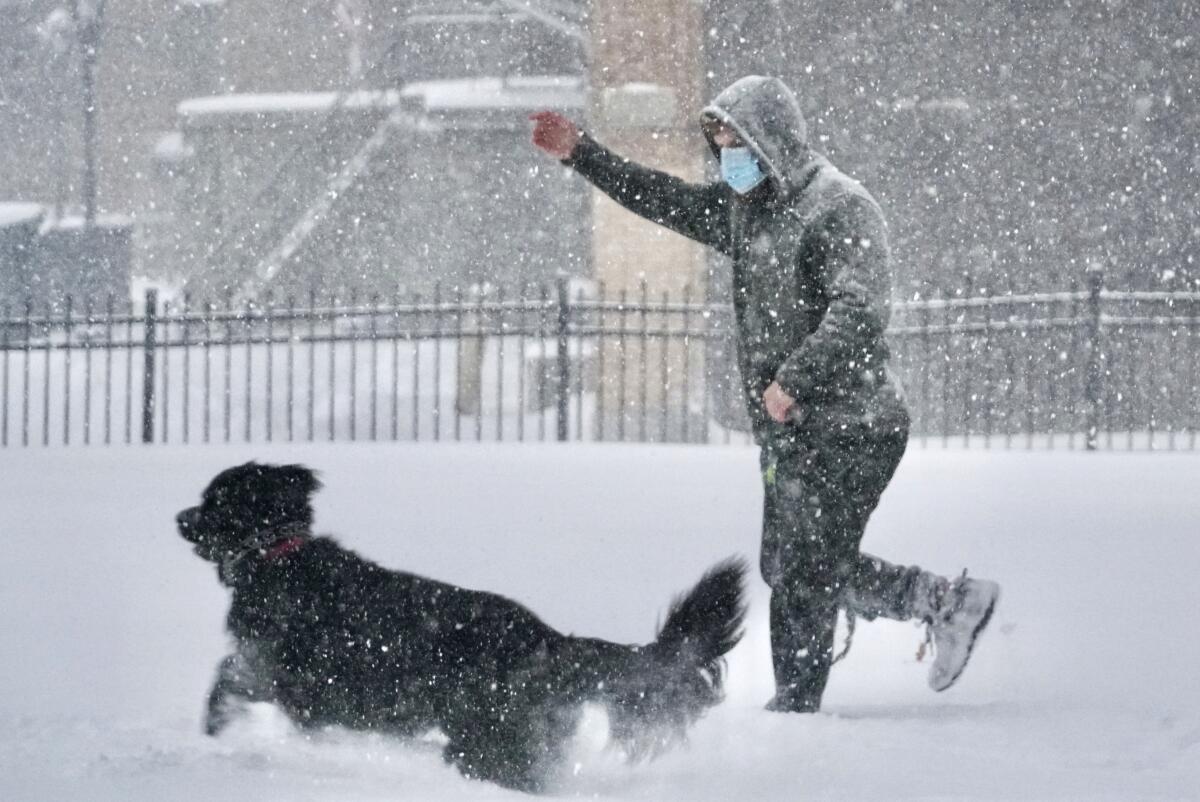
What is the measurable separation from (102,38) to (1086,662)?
114 feet

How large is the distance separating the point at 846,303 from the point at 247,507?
5.57 feet

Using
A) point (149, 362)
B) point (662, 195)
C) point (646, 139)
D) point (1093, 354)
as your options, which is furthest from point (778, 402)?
point (646, 139)

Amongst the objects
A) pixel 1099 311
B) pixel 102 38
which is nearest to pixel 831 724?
pixel 1099 311

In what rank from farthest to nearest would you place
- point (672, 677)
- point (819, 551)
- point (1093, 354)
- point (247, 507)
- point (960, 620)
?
point (1093, 354)
point (960, 620)
point (819, 551)
point (247, 507)
point (672, 677)

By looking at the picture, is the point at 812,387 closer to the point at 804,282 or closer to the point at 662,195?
the point at 804,282

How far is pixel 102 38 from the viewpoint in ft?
119

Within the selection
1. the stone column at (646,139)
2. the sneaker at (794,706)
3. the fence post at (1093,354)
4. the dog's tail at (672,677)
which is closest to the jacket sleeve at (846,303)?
the dog's tail at (672,677)

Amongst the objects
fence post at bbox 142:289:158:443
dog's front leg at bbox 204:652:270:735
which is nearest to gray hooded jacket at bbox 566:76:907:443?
dog's front leg at bbox 204:652:270:735

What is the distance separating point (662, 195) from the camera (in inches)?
189

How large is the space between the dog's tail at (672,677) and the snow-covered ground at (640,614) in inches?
5.6

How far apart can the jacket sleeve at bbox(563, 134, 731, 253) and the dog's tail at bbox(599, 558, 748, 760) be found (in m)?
1.28

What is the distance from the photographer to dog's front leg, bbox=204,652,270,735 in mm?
4152

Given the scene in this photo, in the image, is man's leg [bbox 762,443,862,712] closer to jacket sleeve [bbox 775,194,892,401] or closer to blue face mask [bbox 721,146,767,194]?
jacket sleeve [bbox 775,194,892,401]

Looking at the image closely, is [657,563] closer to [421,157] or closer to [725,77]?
[725,77]
